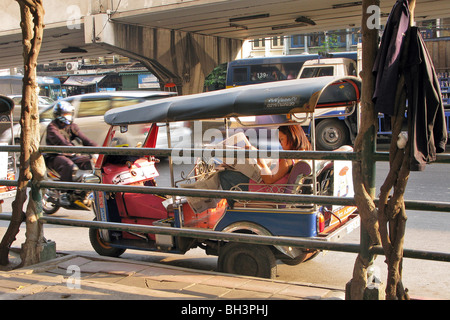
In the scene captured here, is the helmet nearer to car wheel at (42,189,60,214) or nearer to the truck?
car wheel at (42,189,60,214)

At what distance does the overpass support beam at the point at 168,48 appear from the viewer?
17828 mm

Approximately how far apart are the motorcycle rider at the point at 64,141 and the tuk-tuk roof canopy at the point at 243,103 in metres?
2.68

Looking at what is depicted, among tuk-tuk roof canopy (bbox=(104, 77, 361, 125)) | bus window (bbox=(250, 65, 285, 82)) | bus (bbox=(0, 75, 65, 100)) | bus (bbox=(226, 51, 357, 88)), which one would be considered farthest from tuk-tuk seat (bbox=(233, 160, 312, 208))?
bus (bbox=(0, 75, 65, 100))

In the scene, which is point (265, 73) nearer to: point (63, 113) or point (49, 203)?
point (63, 113)

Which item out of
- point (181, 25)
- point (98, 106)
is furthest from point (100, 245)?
point (181, 25)

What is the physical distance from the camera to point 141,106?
5828mm

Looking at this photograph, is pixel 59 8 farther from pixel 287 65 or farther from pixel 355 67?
pixel 355 67

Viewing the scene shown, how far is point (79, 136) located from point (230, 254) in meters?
4.54

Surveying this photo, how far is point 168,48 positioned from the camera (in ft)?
68.7

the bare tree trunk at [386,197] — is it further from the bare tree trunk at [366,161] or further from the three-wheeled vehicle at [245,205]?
the three-wheeled vehicle at [245,205]

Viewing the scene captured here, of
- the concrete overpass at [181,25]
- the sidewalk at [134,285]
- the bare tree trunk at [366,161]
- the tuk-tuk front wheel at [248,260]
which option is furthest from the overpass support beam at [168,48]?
the bare tree trunk at [366,161]

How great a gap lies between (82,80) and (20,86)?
281 inches

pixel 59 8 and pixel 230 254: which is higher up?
pixel 59 8

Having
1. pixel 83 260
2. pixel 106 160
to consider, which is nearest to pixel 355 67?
pixel 106 160
